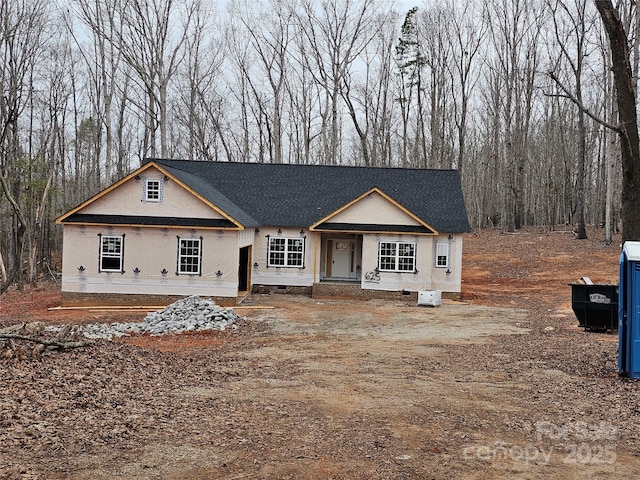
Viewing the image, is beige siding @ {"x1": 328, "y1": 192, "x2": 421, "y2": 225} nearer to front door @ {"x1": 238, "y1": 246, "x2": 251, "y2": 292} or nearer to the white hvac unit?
the white hvac unit

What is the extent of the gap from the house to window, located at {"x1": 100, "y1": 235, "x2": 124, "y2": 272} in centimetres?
4

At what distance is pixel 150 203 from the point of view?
71.3 ft

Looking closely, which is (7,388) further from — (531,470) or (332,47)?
(332,47)

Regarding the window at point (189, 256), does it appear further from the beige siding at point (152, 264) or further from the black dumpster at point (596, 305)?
the black dumpster at point (596, 305)

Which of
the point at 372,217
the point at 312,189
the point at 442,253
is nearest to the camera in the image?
the point at 372,217

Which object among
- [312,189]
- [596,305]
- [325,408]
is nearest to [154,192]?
[312,189]

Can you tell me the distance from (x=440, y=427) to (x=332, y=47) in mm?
36432

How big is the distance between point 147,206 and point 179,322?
663 cm

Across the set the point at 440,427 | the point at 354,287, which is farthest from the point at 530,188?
the point at 440,427

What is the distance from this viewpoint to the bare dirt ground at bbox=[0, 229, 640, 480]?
18.9ft

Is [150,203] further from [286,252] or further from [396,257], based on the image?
[396,257]

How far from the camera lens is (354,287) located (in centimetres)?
2430

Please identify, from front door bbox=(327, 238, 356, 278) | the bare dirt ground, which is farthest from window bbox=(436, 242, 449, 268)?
the bare dirt ground

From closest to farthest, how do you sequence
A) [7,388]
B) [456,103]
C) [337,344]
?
[7,388] < [337,344] < [456,103]
